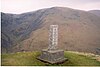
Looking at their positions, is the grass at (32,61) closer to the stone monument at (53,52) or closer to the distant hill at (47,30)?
the stone monument at (53,52)

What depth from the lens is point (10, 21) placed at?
1708 inches

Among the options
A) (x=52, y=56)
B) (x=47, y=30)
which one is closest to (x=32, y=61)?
(x=52, y=56)

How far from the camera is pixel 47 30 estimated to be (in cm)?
3744

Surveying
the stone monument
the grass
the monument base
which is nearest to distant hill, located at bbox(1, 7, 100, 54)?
the grass

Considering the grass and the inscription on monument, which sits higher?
the inscription on monument

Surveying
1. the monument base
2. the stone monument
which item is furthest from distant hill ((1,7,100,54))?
the stone monument

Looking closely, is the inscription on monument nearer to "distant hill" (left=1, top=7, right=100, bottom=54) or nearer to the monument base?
the monument base

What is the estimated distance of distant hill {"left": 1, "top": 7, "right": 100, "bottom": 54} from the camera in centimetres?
3112

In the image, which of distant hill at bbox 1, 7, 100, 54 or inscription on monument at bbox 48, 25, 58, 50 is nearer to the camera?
inscription on monument at bbox 48, 25, 58, 50

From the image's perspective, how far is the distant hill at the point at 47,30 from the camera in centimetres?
3112

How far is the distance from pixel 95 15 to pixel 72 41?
571 inches

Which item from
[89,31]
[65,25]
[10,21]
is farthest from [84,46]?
[10,21]

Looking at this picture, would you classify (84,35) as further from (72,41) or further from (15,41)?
(15,41)

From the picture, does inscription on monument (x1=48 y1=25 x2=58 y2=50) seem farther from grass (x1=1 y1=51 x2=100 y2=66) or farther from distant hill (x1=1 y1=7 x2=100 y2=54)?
distant hill (x1=1 y1=7 x2=100 y2=54)
